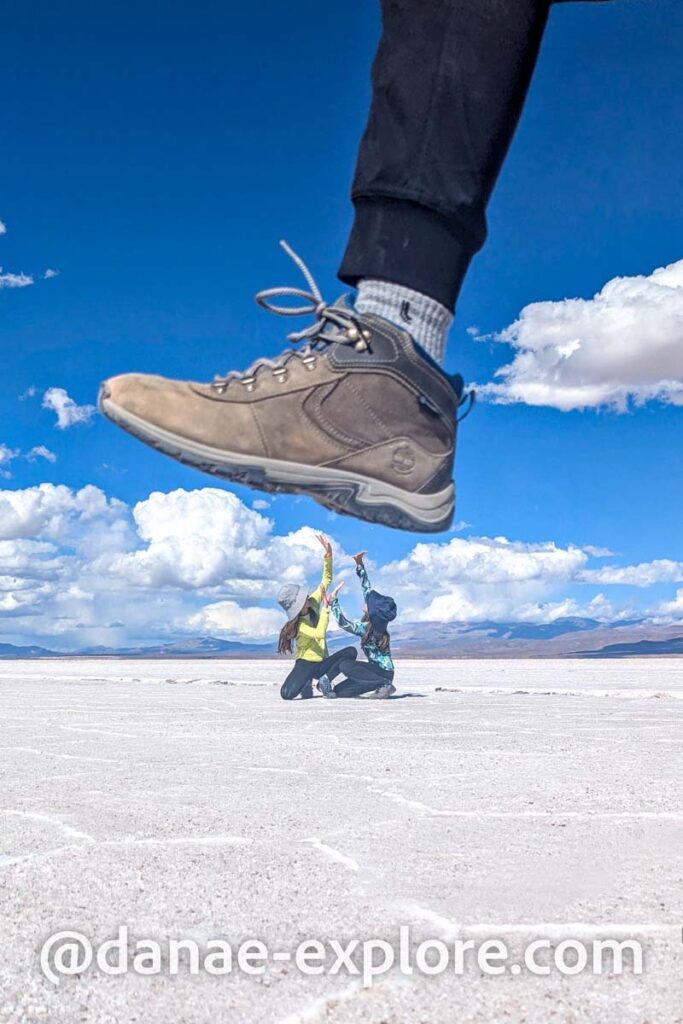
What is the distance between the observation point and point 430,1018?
1.30 metres

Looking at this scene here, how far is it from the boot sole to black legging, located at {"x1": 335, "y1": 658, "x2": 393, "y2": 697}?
5972 millimetres

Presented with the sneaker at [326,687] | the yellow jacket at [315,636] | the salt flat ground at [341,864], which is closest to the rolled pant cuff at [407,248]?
the salt flat ground at [341,864]

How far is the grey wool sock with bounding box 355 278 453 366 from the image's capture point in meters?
1.35

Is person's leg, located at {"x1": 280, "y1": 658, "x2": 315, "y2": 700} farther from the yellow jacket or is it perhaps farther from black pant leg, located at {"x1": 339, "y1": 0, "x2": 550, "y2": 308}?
black pant leg, located at {"x1": 339, "y1": 0, "x2": 550, "y2": 308}

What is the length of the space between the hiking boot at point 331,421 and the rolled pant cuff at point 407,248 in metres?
0.08

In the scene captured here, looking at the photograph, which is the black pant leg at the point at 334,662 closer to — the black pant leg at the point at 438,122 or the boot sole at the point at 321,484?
the boot sole at the point at 321,484

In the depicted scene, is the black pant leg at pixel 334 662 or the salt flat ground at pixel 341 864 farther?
the black pant leg at pixel 334 662

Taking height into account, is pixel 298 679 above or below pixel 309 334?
below

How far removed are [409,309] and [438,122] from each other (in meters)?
0.25

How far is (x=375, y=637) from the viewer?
24.1 feet

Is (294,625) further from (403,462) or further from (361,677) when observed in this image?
(403,462)

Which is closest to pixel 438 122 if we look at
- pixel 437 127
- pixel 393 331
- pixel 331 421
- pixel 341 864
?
pixel 437 127

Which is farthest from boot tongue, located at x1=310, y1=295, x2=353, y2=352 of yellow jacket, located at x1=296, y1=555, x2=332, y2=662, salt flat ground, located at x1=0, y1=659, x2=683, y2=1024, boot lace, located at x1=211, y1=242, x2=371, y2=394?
yellow jacket, located at x1=296, y1=555, x2=332, y2=662

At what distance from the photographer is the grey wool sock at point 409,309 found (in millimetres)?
1350
